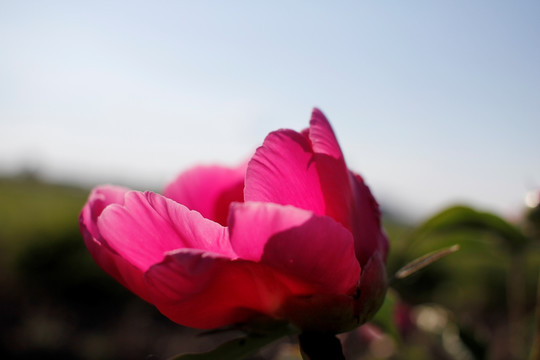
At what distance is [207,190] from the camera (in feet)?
1.33

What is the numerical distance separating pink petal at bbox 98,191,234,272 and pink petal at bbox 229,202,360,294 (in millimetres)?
18

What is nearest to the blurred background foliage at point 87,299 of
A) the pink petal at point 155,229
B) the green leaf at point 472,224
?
the green leaf at point 472,224

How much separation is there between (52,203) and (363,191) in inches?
182

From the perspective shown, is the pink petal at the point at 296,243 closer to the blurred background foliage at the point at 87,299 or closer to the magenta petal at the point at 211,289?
the magenta petal at the point at 211,289

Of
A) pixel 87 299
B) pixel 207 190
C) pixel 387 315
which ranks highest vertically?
pixel 207 190

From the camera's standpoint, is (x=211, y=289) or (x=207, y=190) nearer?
(x=211, y=289)

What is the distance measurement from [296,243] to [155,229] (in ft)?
0.25

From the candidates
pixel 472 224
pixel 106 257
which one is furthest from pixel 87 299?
pixel 106 257

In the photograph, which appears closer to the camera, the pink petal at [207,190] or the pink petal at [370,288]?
the pink petal at [370,288]

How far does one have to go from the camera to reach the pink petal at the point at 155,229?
281mm

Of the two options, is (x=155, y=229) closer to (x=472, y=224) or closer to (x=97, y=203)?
(x=97, y=203)

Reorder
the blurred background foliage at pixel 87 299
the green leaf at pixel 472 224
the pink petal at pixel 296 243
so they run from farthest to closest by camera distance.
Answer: the blurred background foliage at pixel 87 299, the green leaf at pixel 472 224, the pink petal at pixel 296 243

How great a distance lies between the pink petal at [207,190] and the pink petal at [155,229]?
4.1 inches

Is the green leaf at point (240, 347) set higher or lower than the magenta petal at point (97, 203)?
lower
